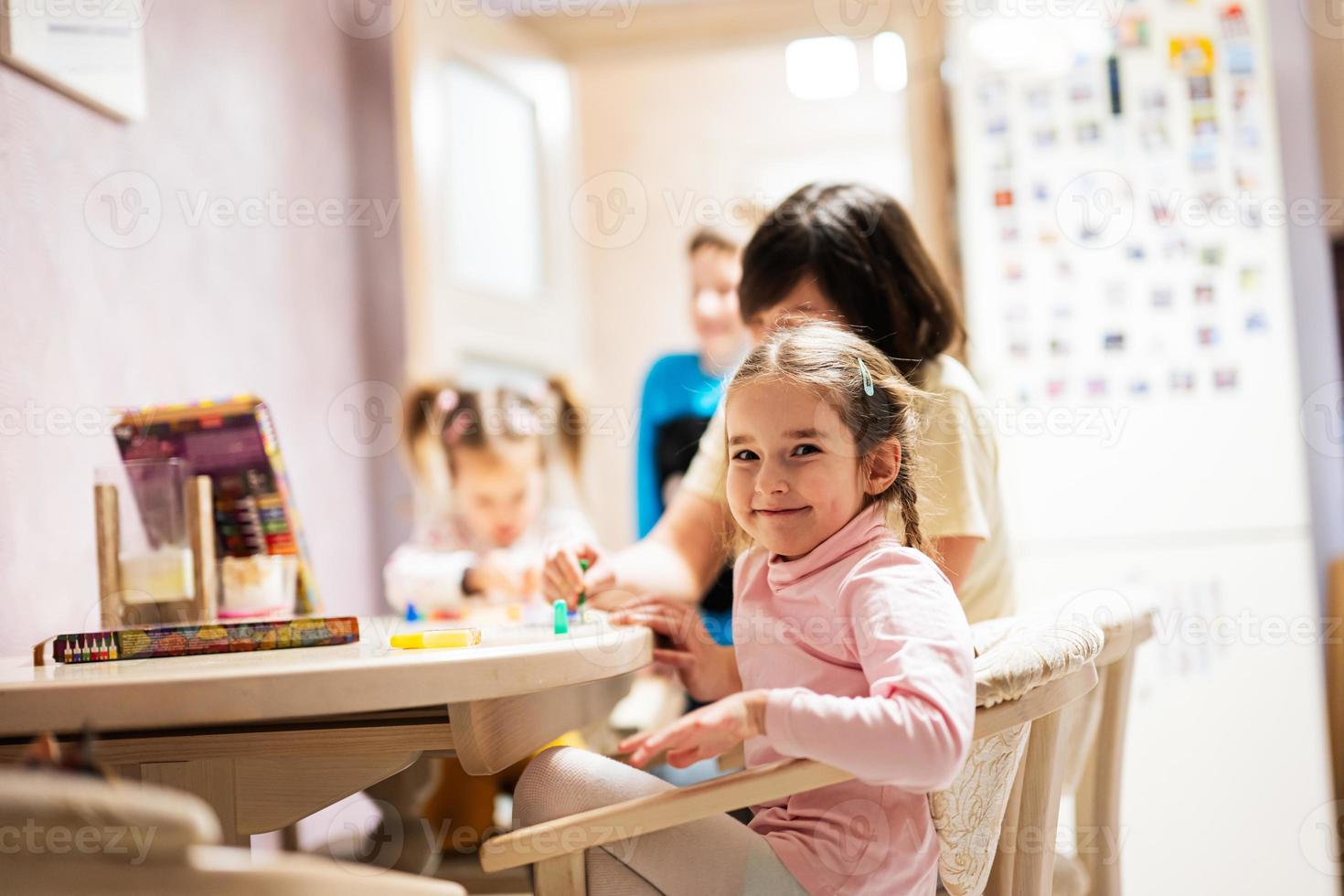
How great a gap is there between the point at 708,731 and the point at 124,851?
39 centimetres

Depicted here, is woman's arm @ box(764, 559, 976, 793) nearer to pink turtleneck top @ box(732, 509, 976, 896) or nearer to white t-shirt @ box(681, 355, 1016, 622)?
pink turtleneck top @ box(732, 509, 976, 896)

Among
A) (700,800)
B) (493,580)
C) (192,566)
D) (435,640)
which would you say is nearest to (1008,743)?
(700,800)

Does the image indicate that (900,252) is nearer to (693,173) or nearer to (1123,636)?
(1123,636)

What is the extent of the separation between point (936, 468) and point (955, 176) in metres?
1.90

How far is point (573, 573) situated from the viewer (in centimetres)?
148

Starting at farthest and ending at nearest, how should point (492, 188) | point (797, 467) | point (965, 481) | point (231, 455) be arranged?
point (492, 188) < point (231, 455) < point (965, 481) < point (797, 467)

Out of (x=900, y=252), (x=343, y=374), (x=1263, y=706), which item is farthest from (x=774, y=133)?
(x=900, y=252)

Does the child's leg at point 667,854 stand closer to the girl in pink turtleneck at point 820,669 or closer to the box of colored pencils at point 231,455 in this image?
the girl in pink turtleneck at point 820,669

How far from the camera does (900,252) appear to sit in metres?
1.46

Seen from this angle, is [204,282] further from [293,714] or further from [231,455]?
[293,714]

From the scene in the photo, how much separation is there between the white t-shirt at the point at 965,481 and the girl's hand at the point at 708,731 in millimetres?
380

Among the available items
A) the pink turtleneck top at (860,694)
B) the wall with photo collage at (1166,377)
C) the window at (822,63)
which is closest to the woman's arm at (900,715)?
the pink turtleneck top at (860,694)

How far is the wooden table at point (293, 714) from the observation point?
95 centimetres

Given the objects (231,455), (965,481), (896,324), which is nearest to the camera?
(965,481)
